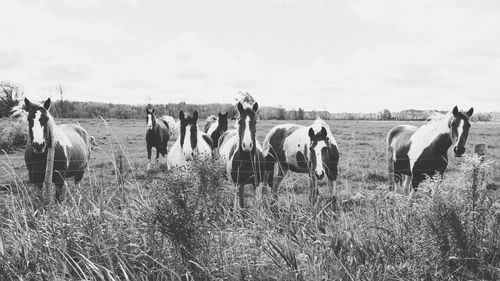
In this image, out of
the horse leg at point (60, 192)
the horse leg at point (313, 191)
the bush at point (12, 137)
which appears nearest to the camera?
the horse leg at point (313, 191)

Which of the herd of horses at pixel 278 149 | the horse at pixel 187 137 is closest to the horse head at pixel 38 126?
the herd of horses at pixel 278 149

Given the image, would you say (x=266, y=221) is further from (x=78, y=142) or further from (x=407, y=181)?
(x=78, y=142)

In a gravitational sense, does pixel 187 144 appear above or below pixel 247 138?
below

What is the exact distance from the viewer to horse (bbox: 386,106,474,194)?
5946 mm

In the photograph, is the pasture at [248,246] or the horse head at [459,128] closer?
the pasture at [248,246]

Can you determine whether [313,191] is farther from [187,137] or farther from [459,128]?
[187,137]

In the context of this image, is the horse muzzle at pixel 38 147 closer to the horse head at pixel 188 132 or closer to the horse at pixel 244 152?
the horse head at pixel 188 132

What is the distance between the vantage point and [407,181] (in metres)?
7.27

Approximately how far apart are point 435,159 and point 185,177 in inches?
215

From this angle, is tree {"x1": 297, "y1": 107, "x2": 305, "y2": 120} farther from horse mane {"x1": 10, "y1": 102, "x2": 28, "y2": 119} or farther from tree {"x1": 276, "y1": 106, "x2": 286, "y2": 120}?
horse mane {"x1": 10, "y1": 102, "x2": 28, "y2": 119}

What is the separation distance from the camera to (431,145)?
6398 mm

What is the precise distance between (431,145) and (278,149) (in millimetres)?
3436

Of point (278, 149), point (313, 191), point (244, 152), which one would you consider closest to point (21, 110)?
point (244, 152)

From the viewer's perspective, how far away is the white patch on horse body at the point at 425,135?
6340 millimetres
